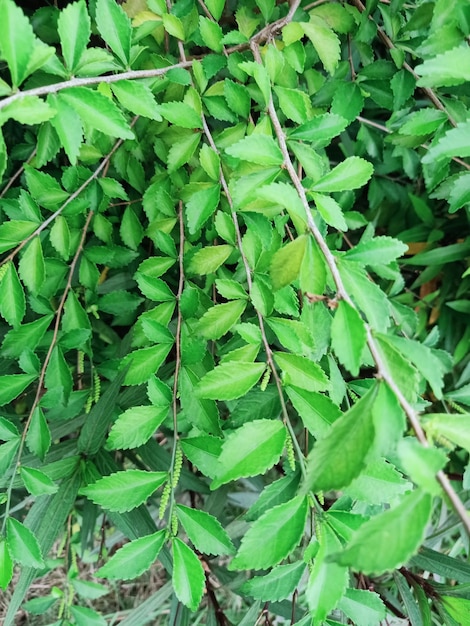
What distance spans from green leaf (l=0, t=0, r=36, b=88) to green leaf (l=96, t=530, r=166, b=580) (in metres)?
0.40

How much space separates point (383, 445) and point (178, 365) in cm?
29

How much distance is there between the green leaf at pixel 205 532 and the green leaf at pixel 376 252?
279mm

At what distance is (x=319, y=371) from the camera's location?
1.49ft

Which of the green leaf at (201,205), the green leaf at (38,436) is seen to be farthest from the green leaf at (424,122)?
the green leaf at (38,436)

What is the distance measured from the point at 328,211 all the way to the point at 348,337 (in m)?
0.14

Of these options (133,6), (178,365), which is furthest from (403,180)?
(178,365)

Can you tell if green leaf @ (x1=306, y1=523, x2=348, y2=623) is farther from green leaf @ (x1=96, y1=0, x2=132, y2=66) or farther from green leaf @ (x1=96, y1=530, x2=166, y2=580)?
green leaf @ (x1=96, y1=0, x2=132, y2=66)

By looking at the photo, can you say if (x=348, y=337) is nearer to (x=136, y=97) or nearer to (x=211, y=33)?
(x=136, y=97)

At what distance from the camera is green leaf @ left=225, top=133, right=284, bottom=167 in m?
0.43

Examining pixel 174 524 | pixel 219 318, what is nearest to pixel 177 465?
pixel 174 524

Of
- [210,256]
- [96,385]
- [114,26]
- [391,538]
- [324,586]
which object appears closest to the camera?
[391,538]

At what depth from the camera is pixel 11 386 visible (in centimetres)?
60

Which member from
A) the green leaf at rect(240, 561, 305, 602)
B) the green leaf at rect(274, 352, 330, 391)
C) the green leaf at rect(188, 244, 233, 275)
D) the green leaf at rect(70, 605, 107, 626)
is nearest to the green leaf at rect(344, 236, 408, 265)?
the green leaf at rect(274, 352, 330, 391)

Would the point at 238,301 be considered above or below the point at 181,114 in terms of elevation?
below
